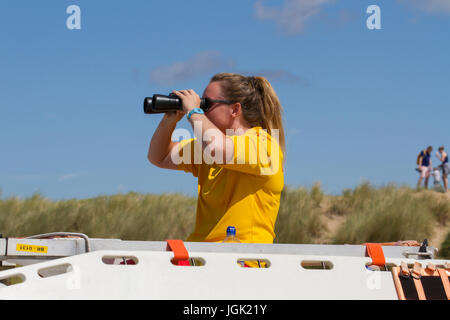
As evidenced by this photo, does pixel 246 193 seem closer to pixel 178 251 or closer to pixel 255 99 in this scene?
pixel 255 99

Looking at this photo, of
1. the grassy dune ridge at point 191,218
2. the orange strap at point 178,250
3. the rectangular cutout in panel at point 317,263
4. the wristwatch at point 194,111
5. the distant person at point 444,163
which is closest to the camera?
the orange strap at point 178,250

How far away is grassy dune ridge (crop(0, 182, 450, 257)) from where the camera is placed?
510 inches

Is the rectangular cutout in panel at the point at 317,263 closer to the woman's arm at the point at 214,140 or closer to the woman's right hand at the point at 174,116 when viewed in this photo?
the woman's arm at the point at 214,140

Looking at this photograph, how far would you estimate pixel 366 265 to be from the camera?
290 cm

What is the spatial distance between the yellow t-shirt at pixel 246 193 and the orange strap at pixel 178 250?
0.52 meters

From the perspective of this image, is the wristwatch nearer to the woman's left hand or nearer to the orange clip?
the woman's left hand

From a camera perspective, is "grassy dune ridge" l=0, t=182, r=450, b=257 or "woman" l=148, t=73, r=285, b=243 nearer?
"woman" l=148, t=73, r=285, b=243

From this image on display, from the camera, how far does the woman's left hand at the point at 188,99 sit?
3.26 m

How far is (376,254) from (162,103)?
1.25 metres

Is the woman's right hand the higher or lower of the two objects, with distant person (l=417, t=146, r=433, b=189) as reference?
higher

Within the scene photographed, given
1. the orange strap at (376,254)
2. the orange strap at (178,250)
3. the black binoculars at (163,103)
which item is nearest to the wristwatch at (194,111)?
the black binoculars at (163,103)

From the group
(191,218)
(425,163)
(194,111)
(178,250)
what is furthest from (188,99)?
(425,163)

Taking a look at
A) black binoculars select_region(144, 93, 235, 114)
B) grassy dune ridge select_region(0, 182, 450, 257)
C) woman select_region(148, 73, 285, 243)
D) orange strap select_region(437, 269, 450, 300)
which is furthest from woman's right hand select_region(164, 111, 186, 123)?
grassy dune ridge select_region(0, 182, 450, 257)

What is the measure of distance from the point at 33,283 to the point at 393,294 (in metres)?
1.45
